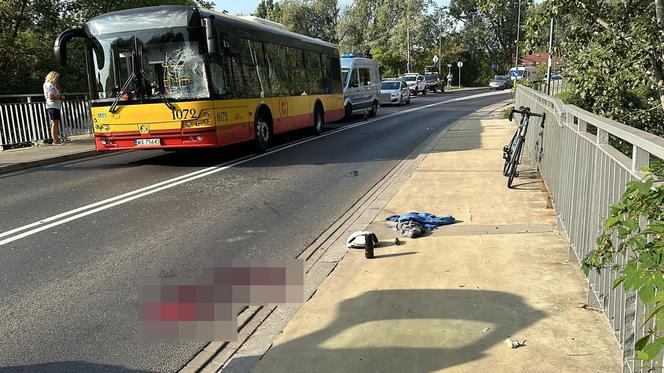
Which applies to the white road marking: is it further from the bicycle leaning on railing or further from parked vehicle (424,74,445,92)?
parked vehicle (424,74,445,92)

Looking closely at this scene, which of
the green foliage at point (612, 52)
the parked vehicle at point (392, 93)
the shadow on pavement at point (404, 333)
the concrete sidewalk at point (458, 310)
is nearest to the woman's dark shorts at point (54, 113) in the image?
the concrete sidewalk at point (458, 310)

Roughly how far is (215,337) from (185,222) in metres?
3.27

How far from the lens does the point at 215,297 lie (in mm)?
4695

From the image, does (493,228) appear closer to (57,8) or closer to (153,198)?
(153,198)

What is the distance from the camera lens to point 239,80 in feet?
40.6

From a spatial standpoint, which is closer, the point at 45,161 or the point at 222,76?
the point at 222,76

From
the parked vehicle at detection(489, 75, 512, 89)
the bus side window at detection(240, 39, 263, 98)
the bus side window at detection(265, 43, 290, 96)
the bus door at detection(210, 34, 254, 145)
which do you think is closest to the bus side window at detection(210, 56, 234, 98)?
the bus door at detection(210, 34, 254, 145)

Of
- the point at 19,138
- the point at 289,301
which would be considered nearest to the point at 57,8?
the point at 19,138

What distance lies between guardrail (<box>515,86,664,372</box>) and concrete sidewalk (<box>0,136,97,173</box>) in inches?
417

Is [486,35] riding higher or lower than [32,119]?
higher

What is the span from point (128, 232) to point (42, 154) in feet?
27.3

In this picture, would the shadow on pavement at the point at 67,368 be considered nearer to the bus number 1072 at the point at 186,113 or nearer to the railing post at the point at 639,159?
the railing post at the point at 639,159

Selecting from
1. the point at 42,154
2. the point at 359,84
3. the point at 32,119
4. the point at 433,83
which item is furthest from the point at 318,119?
the point at 433,83

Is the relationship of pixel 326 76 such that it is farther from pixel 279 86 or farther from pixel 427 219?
pixel 427 219
